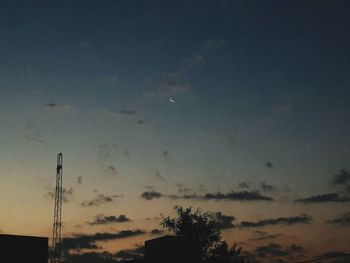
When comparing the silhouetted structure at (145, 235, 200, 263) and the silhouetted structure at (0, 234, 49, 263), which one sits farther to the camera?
the silhouetted structure at (145, 235, 200, 263)

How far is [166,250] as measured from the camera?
87312mm

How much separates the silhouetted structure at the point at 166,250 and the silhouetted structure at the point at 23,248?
22.4 meters

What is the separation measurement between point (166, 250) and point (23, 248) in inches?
1108

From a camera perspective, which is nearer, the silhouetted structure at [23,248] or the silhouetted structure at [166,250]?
the silhouetted structure at [23,248]

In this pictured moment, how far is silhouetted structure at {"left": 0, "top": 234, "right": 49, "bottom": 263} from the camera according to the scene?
66.7 m

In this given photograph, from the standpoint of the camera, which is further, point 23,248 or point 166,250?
point 166,250

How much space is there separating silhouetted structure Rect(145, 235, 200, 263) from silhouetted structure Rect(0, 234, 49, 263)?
22.4 m

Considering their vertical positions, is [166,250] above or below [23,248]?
above

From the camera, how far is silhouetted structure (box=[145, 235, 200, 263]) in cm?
8694

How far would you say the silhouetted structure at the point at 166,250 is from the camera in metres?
86.9

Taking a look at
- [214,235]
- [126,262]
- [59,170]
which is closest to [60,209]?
[59,170]

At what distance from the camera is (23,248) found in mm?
68188

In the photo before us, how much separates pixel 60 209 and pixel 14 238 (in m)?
38.9

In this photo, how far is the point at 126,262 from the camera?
85875 mm
